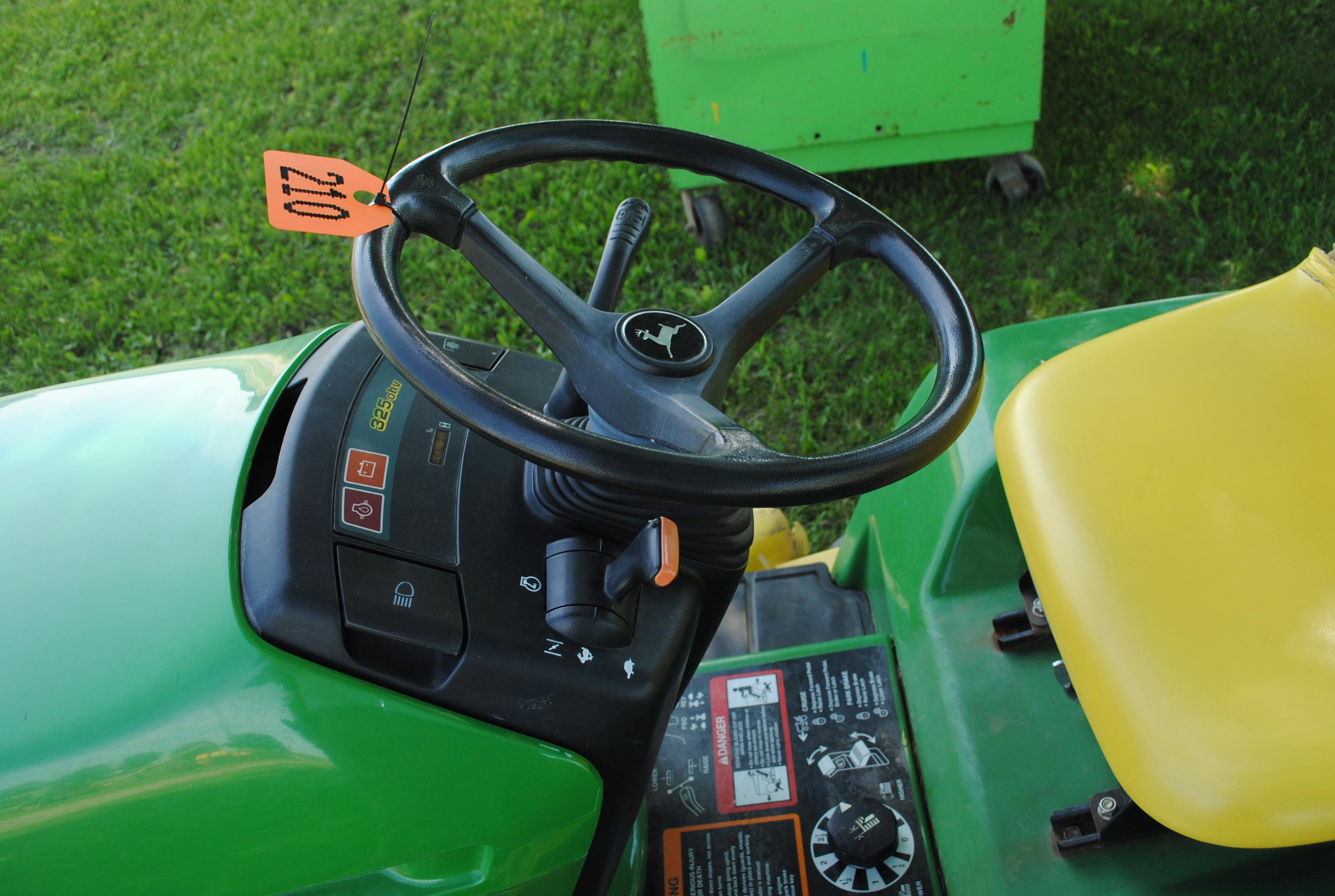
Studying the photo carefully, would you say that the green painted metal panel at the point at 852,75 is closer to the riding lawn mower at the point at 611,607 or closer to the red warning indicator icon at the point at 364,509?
the riding lawn mower at the point at 611,607

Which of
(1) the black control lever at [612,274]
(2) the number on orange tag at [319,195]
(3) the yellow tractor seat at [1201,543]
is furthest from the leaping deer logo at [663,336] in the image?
(3) the yellow tractor seat at [1201,543]

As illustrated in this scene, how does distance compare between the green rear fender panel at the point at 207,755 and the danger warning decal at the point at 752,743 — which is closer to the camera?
the green rear fender panel at the point at 207,755

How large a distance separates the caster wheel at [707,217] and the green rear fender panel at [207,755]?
5.97 feet

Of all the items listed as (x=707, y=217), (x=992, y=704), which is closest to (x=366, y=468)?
(x=992, y=704)

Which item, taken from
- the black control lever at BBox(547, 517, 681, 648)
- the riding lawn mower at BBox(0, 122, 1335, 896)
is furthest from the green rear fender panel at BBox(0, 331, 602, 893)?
the black control lever at BBox(547, 517, 681, 648)

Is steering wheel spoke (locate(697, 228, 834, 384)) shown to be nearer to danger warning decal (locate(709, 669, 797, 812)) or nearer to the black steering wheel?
the black steering wheel

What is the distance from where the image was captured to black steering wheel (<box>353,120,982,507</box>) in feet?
2.42

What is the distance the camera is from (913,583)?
Answer: 135 cm

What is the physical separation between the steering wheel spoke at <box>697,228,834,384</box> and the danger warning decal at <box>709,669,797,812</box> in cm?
52

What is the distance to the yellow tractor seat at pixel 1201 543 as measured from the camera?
2.73 ft

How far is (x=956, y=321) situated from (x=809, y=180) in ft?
0.87

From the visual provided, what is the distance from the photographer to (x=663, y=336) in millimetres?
942

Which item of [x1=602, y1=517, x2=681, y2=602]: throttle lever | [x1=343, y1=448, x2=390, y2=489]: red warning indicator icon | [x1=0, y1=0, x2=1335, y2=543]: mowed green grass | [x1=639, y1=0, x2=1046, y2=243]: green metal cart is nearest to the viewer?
[x1=602, y1=517, x2=681, y2=602]: throttle lever

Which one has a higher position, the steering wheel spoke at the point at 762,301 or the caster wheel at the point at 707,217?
the caster wheel at the point at 707,217
